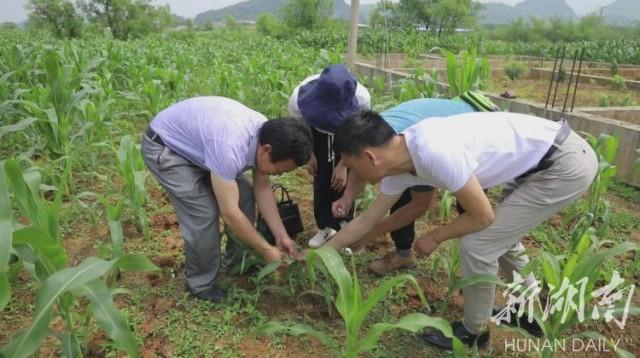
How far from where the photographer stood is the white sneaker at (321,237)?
2816 mm

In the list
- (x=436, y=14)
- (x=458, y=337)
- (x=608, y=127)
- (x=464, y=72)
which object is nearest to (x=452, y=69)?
(x=464, y=72)

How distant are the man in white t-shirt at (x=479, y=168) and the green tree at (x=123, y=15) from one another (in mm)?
37177

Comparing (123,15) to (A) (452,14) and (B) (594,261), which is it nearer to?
(A) (452,14)

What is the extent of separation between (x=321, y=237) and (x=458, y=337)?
3.48 feet

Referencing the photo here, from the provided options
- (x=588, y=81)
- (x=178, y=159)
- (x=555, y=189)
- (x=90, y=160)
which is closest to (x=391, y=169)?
(x=555, y=189)

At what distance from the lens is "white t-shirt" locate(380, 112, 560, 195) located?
1.65 meters

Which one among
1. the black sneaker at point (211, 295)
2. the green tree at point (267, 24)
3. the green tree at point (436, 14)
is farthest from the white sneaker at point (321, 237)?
the green tree at point (267, 24)

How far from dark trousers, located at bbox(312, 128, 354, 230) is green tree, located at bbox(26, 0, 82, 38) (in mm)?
34683

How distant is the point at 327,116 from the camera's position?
7.60ft

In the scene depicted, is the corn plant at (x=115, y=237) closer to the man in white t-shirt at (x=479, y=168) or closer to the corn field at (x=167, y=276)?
the corn field at (x=167, y=276)

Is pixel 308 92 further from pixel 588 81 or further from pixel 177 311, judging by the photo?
pixel 588 81

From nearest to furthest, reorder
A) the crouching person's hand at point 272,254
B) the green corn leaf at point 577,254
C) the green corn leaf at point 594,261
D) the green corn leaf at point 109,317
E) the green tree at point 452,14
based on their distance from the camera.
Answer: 1. the green corn leaf at point 109,317
2. the green corn leaf at point 594,261
3. the green corn leaf at point 577,254
4. the crouching person's hand at point 272,254
5. the green tree at point 452,14

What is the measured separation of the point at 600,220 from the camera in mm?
3320

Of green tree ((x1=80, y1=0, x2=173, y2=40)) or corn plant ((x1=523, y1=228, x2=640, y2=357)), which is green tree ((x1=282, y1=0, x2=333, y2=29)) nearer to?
green tree ((x1=80, y1=0, x2=173, y2=40))
